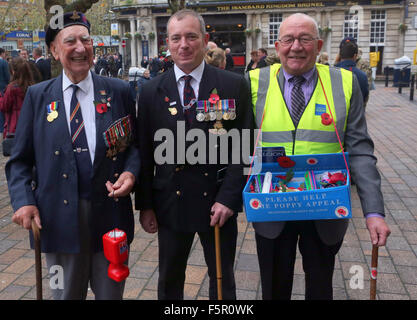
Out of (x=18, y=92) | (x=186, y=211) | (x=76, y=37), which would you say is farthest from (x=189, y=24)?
(x=18, y=92)

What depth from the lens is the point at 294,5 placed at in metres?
29.2

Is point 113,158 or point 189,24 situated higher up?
point 189,24

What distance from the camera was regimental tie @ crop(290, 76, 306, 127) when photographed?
231 cm

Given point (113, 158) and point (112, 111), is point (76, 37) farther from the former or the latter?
point (113, 158)

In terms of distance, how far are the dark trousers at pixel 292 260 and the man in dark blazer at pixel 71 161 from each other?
0.90 metres

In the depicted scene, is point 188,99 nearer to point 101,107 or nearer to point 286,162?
point 101,107

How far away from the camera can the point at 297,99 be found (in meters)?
2.34

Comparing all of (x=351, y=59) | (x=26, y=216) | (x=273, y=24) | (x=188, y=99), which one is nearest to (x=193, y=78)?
(x=188, y=99)

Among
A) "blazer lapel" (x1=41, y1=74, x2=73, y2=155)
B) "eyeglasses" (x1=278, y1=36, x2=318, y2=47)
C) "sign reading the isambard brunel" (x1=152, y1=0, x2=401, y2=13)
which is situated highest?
"sign reading the isambard brunel" (x1=152, y1=0, x2=401, y2=13)

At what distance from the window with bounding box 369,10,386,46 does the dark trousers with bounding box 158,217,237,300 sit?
29.4 meters

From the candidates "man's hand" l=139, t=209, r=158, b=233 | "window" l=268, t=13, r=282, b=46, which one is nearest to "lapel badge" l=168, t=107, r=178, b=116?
"man's hand" l=139, t=209, r=158, b=233

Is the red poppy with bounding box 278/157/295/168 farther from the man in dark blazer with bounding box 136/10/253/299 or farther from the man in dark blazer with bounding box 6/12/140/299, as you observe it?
the man in dark blazer with bounding box 6/12/140/299

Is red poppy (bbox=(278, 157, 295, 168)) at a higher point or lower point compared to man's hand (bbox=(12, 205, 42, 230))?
higher

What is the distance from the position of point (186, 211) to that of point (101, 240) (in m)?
0.52
